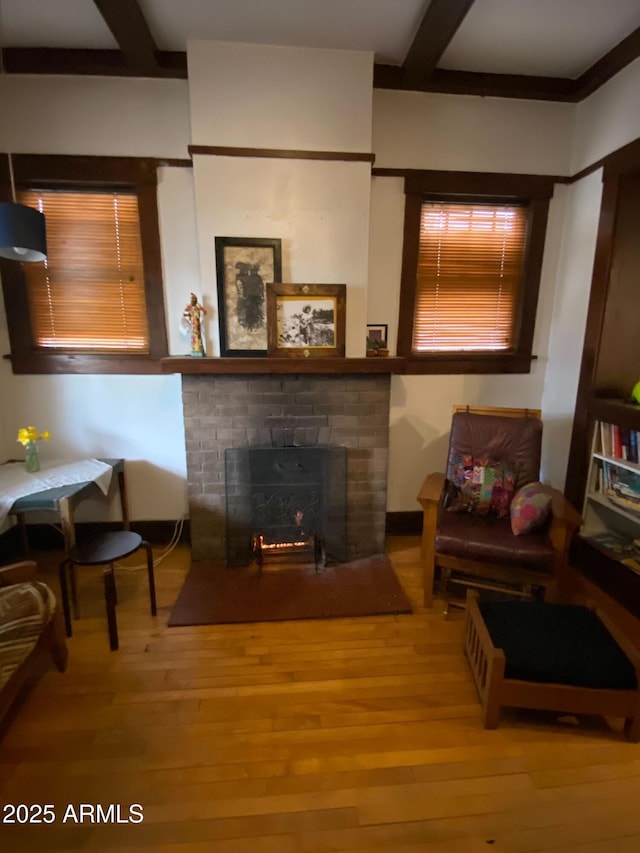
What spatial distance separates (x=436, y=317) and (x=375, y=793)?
2.52 meters

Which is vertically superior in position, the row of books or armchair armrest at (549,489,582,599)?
the row of books

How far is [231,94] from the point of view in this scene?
2.20 meters

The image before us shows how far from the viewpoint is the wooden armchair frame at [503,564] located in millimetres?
1995

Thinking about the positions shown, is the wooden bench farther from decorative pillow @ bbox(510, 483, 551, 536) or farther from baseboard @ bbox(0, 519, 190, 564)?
baseboard @ bbox(0, 519, 190, 564)

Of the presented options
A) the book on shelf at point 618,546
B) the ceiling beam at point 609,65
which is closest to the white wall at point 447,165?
the ceiling beam at point 609,65

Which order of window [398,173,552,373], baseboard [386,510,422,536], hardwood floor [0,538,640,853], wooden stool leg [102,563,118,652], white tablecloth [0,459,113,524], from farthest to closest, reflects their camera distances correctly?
baseboard [386,510,422,536] → window [398,173,552,373] → white tablecloth [0,459,113,524] → wooden stool leg [102,563,118,652] → hardwood floor [0,538,640,853]

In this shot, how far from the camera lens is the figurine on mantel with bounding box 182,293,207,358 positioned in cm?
239

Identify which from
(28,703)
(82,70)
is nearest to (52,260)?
(82,70)

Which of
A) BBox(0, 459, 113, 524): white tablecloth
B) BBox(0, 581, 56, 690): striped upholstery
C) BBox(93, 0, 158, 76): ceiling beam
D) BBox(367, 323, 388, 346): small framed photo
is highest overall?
BBox(93, 0, 158, 76): ceiling beam

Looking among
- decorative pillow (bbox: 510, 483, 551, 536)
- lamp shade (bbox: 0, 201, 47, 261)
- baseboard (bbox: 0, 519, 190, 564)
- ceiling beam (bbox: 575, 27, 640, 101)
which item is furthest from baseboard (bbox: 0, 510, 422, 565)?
ceiling beam (bbox: 575, 27, 640, 101)

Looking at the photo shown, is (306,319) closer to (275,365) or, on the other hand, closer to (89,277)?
(275,365)

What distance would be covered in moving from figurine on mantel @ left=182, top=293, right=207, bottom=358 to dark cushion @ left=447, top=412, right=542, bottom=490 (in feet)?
5.30

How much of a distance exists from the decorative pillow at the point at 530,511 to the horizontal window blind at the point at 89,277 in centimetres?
242

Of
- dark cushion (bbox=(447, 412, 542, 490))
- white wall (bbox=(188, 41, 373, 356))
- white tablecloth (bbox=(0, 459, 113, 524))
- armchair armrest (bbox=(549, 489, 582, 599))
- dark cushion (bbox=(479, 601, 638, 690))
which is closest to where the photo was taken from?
dark cushion (bbox=(479, 601, 638, 690))
